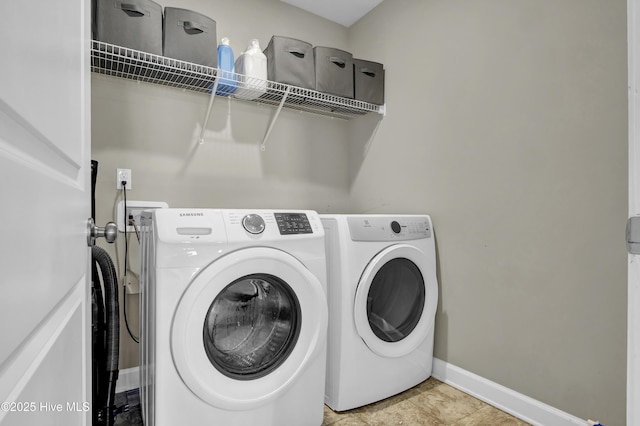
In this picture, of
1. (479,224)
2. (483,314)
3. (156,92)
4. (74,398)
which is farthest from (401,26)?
(74,398)

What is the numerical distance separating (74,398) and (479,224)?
1749 millimetres

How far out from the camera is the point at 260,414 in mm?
1354

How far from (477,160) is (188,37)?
158 cm

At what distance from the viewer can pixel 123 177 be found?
1.89 meters

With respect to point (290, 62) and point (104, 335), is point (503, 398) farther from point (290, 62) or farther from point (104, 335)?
point (290, 62)

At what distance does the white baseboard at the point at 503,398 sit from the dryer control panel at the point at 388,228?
0.75 m

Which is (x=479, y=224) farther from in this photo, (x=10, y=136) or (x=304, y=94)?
(x=10, y=136)

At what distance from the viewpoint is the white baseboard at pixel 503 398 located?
1.50 metres

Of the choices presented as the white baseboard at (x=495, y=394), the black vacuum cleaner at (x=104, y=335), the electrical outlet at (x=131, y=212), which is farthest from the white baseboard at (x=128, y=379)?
the electrical outlet at (x=131, y=212)

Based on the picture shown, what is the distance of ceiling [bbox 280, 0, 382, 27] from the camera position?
244cm

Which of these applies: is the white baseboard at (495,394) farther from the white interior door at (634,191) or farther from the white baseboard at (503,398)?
the white interior door at (634,191)

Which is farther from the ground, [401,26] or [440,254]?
[401,26]

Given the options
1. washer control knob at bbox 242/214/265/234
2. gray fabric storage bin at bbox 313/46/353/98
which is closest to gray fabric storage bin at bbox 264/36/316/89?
gray fabric storage bin at bbox 313/46/353/98

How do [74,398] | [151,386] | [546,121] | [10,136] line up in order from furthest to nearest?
1. [546,121]
2. [151,386]
3. [74,398]
4. [10,136]
